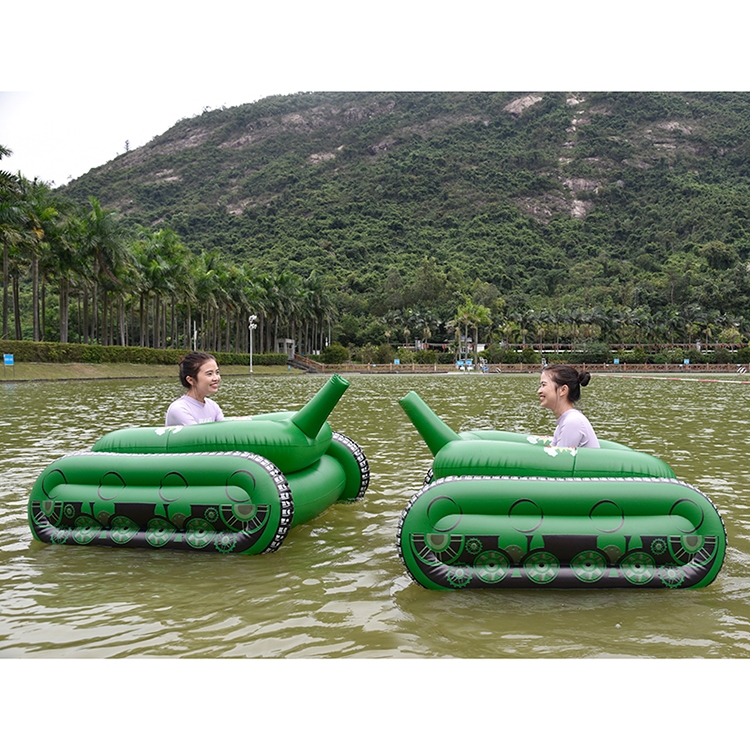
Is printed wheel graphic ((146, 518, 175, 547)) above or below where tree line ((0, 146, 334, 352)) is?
below

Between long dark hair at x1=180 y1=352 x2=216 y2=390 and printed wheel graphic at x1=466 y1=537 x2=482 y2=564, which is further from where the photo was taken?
long dark hair at x1=180 y1=352 x2=216 y2=390

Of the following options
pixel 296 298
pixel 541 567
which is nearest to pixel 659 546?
pixel 541 567

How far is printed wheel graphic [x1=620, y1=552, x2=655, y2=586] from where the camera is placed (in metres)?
4.79

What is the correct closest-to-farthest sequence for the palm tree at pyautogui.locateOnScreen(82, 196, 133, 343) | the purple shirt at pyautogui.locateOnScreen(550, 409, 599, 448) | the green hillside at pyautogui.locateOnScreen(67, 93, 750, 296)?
the purple shirt at pyautogui.locateOnScreen(550, 409, 599, 448) → the palm tree at pyautogui.locateOnScreen(82, 196, 133, 343) → the green hillside at pyautogui.locateOnScreen(67, 93, 750, 296)

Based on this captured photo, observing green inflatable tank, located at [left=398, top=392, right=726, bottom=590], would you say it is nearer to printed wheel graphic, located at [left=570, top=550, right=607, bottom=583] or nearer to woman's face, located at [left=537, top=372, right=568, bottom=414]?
printed wheel graphic, located at [left=570, top=550, right=607, bottom=583]

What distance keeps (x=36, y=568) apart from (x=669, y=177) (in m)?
183

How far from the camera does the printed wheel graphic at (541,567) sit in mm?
4773

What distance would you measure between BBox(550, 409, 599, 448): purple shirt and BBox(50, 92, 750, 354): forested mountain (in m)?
108

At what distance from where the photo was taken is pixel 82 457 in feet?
19.4

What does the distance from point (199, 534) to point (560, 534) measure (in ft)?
9.30

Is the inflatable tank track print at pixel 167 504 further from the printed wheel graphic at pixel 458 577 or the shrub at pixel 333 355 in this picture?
the shrub at pixel 333 355

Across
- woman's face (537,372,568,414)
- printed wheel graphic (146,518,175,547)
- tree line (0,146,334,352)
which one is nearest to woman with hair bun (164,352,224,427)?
printed wheel graphic (146,518,175,547)

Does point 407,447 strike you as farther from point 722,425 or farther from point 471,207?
point 471,207

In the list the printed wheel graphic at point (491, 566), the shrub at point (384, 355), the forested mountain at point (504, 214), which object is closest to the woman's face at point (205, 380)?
the printed wheel graphic at point (491, 566)
